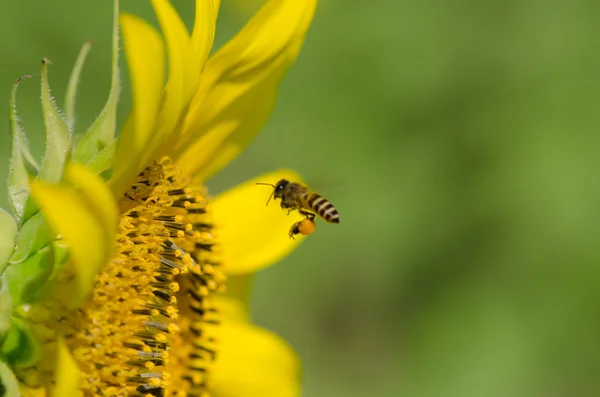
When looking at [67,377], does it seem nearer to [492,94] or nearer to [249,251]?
[249,251]

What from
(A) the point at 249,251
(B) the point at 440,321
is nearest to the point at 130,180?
(A) the point at 249,251

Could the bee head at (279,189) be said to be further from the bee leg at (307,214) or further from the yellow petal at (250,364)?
the yellow petal at (250,364)

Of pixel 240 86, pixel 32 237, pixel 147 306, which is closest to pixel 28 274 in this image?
pixel 32 237

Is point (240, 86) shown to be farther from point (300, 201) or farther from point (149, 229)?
point (300, 201)

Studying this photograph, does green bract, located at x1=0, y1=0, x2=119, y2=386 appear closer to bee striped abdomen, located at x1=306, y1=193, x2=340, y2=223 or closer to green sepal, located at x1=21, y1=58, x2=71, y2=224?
green sepal, located at x1=21, y1=58, x2=71, y2=224

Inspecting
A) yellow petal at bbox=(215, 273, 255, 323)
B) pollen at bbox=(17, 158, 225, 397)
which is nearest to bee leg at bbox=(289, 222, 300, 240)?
yellow petal at bbox=(215, 273, 255, 323)

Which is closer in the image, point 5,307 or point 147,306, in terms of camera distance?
point 5,307
